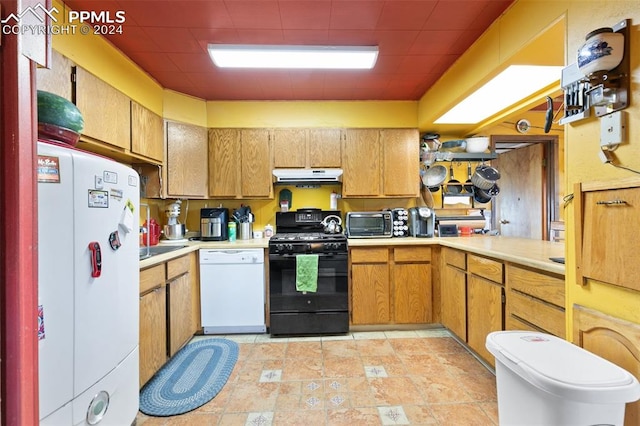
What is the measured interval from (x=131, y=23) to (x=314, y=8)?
1.20m

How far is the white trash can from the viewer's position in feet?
2.67

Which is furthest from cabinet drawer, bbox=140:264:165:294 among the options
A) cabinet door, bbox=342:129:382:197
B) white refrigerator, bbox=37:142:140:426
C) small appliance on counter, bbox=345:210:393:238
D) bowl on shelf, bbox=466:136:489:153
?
bowl on shelf, bbox=466:136:489:153

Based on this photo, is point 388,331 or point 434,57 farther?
point 388,331

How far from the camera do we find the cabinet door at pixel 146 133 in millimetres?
2180

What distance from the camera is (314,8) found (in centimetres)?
164

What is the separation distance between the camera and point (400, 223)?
288 cm

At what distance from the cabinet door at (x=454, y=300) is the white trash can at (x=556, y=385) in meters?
1.15

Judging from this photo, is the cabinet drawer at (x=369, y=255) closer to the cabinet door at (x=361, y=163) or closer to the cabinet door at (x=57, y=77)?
the cabinet door at (x=361, y=163)

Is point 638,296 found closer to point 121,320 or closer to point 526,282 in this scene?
point 526,282

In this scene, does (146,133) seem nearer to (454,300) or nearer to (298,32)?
(298,32)

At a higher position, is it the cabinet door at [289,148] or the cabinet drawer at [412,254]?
the cabinet door at [289,148]

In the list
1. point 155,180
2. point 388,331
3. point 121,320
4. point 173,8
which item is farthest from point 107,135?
point 388,331

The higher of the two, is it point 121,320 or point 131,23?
point 131,23

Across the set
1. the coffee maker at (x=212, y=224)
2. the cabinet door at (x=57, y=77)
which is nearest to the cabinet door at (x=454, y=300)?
the coffee maker at (x=212, y=224)
